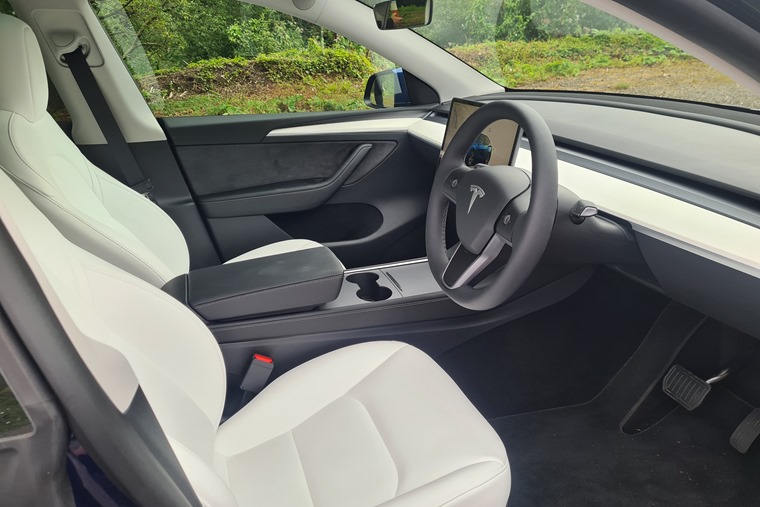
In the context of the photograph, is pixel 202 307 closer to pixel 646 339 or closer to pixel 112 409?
pixel 112 409

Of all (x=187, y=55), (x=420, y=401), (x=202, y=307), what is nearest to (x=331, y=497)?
(x=420, y=401)

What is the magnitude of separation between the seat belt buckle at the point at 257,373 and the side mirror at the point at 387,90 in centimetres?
149

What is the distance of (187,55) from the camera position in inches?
100

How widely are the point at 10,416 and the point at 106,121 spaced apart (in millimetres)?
1890

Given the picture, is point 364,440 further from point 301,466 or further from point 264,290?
point 264,290

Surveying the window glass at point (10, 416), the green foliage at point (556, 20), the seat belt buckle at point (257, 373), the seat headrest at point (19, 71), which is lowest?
the seat belt buckle at point (257, 373)

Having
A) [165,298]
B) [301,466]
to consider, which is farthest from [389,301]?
[165,298]

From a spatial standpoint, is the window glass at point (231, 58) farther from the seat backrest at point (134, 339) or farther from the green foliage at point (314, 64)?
the seat backrest at point (134, 339)

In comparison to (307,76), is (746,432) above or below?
below

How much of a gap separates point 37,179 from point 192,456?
Answer: 0.86 metres

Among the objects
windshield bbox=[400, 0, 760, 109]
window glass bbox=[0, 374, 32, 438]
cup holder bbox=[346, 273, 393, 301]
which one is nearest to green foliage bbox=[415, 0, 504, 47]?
windshield bbox=[400, 0, 760, 109]

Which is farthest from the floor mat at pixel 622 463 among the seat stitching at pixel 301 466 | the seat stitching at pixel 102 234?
the seat stitching at pixel 102 234

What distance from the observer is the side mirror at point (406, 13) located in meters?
1.98

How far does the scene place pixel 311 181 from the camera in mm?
2621
